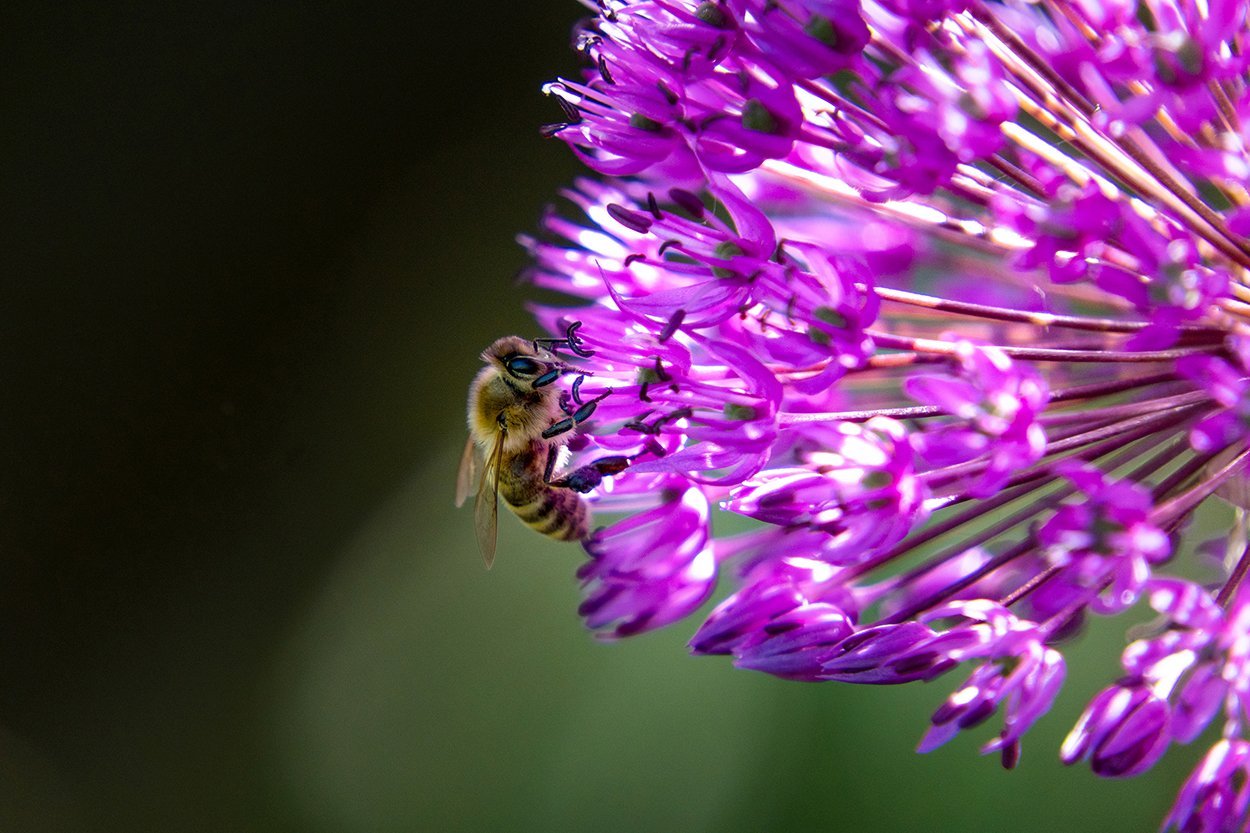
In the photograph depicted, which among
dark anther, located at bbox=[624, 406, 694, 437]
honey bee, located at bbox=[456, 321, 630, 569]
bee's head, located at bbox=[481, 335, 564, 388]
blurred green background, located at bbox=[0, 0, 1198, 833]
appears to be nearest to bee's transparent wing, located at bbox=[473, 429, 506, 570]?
honey bee, located at bbox=[456, 321, 630, 569]

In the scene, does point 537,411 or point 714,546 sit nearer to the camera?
point 714,546

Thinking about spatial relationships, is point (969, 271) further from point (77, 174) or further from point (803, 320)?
point (77, 174)

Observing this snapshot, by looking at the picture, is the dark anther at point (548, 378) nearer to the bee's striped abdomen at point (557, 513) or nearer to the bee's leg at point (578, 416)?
the bee's leg at point (578, 416)

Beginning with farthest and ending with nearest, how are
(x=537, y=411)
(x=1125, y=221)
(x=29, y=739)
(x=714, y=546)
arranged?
(x=29, y=739), (x=537, y=411), (x=714, y=546), (x=1125, y=221)

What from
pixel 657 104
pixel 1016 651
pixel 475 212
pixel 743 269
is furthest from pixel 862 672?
pixel 475 212

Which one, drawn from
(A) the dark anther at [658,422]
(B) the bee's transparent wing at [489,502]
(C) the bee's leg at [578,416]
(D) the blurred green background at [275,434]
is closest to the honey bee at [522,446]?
(B) the bee's transparent wing at [489,502]

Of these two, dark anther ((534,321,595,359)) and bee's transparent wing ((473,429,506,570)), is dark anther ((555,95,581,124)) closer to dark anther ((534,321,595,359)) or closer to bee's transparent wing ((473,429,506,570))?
dark anther ((534,321,595,359))

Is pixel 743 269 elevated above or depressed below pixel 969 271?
below

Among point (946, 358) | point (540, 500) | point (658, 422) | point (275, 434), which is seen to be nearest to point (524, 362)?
point (540, 500)
